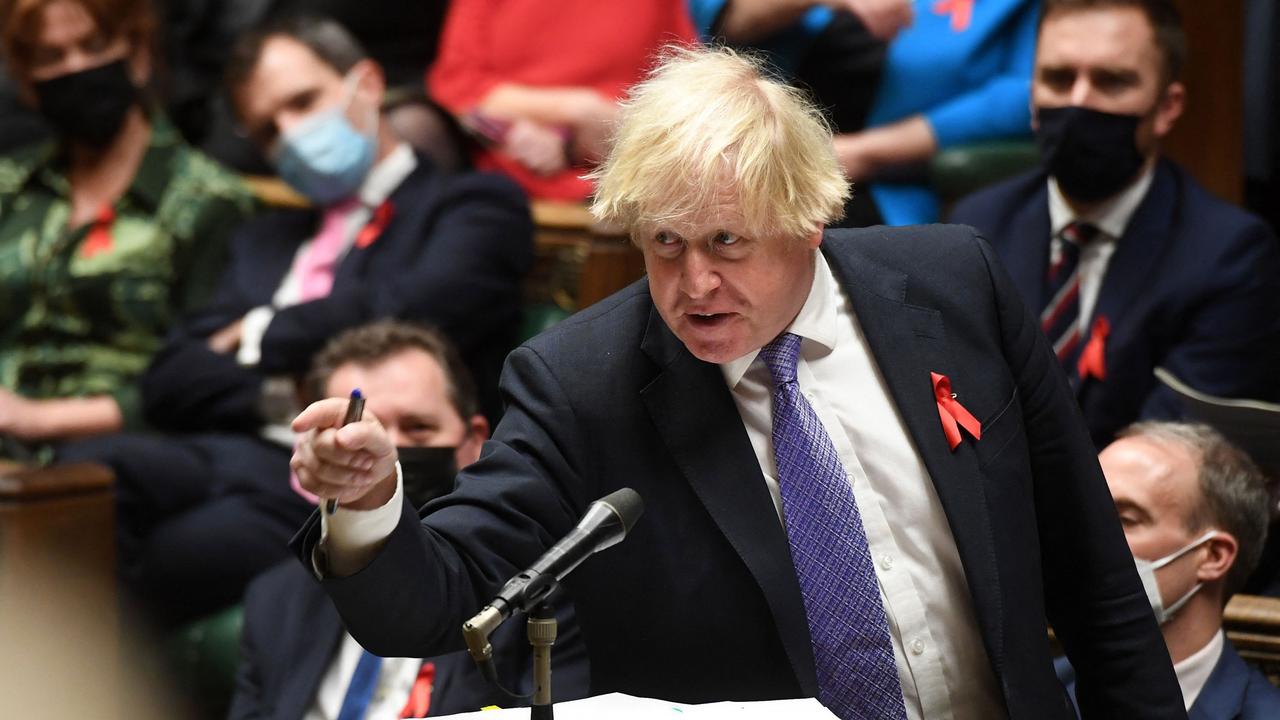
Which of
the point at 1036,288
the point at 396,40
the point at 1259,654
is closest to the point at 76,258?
the point at 396,40

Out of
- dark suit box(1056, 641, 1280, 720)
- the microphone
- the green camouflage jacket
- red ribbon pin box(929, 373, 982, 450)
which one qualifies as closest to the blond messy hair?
red ribbon pin box(929, 373, 982, 450)

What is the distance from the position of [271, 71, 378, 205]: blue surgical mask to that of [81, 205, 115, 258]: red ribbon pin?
48cm

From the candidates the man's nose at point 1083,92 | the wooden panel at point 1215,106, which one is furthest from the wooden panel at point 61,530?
the wooden panel at point 1215,106

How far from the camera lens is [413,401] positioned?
2.78m

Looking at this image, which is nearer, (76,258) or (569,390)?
(569,390)

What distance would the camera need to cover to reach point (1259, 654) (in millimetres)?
2451

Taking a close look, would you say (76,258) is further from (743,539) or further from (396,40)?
(743,539)

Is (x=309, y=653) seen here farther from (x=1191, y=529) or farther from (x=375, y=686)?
(x=1191, y=529)

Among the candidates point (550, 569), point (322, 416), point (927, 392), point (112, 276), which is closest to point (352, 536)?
point (322, 416)

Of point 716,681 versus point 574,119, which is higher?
point 716,681

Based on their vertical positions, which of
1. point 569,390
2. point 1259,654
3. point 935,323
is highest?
point 935,323

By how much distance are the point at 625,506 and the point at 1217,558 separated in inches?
51.7

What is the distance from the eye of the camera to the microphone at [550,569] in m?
1.29

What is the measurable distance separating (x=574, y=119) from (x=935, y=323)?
7.44 ft
